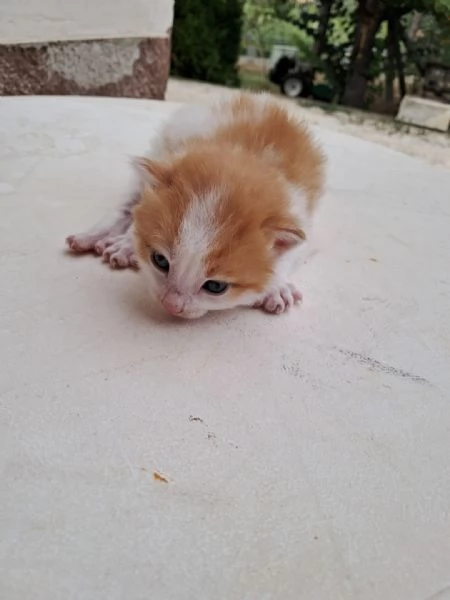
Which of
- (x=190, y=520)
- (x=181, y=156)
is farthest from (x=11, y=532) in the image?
(x=181, y=156)

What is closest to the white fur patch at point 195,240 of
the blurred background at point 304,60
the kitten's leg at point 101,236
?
the kitten's leg at point 101,236

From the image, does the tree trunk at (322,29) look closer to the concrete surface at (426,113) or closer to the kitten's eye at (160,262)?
the concrete surface at (426,113)

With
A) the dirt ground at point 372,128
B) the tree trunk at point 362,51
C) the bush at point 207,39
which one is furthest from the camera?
the bush at point 207,39

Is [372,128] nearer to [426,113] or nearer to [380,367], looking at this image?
[426,113]

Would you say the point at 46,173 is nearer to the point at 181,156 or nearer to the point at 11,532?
the point at 181,156

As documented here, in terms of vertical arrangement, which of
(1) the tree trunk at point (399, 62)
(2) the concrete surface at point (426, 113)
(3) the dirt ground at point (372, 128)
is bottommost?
(3) the dirt ground at point (372, 128)

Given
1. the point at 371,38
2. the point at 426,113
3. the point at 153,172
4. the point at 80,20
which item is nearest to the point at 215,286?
the point at 153,172
